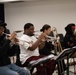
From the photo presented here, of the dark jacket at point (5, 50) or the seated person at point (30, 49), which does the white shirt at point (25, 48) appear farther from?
the dark jacket at point (5, 50)

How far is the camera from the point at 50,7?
7289 mm

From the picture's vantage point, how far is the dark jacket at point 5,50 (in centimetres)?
284

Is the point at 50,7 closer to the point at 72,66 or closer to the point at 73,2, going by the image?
the point at 73,2

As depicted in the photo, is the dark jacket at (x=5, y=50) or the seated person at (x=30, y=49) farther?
the seated person at (x=30, y=49)

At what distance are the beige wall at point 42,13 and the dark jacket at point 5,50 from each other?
169 inches

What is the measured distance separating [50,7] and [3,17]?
2000mm

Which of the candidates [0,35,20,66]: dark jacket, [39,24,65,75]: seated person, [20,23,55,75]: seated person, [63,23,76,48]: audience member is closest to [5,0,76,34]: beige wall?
[63,23,76,48]: audience member

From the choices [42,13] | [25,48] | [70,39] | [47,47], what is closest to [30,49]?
[25,48]

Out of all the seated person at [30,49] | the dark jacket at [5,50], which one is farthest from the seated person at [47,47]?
the dark jacket at [5,50]

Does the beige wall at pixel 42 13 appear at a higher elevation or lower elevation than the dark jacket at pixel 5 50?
higher

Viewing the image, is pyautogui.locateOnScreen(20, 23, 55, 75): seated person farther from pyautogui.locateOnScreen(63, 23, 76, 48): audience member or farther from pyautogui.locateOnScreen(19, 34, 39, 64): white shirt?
pyautogui.locateOnScreen(63, 23, 76, 48): audience member

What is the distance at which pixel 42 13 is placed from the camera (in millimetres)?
7465

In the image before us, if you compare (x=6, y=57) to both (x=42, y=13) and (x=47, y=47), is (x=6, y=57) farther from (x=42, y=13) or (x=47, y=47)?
(x=42, y=13)

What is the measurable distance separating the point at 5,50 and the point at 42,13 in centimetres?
478
